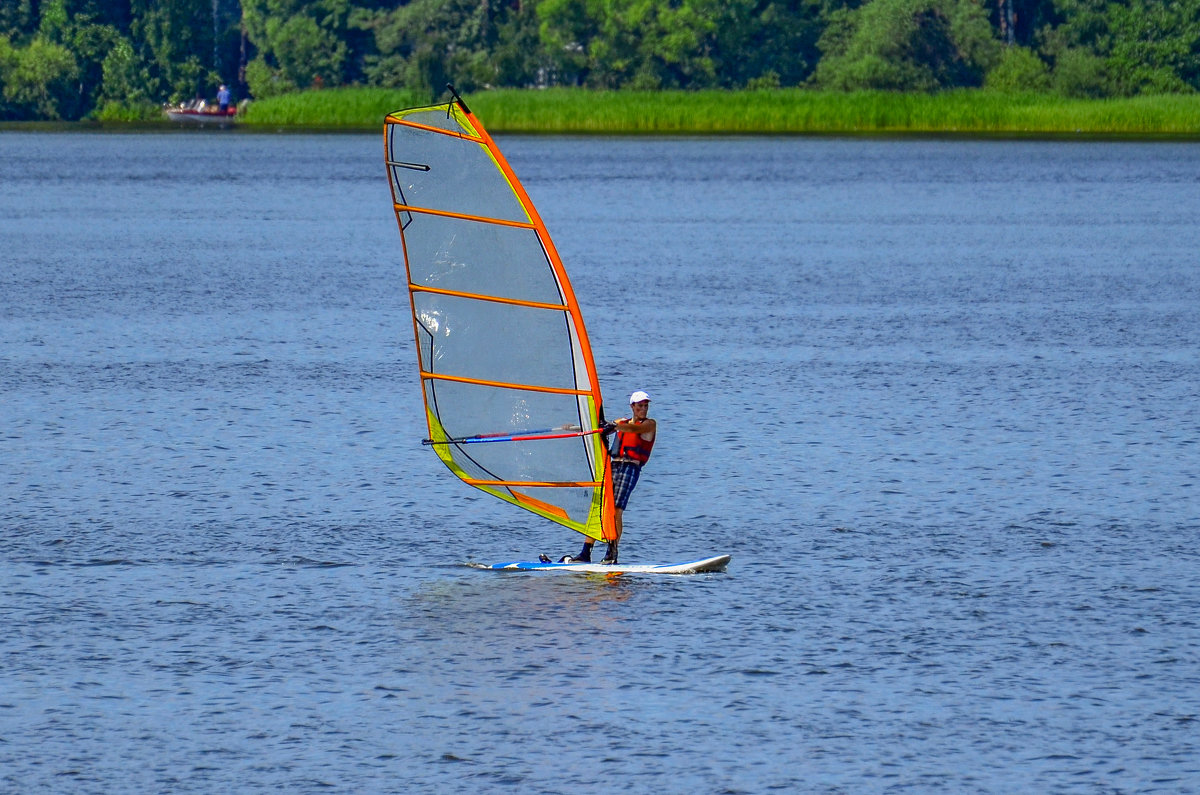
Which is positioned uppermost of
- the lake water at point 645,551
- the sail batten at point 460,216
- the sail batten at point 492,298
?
the sail batten at point 460,216

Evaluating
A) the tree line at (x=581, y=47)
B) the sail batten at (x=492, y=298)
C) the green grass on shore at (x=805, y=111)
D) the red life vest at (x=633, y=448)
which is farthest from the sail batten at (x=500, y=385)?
the tree line at (x=581, y=47)

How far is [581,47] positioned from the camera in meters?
113

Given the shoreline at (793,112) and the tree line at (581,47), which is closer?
the shoreline at (793,112)

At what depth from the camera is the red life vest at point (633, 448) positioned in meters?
16.4

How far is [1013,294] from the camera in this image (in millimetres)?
38469

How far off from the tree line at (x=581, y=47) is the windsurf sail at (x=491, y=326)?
292 feet

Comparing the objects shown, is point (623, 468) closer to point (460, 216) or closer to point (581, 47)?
point (460, 216)

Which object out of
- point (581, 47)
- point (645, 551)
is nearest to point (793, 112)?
point (581, 47)

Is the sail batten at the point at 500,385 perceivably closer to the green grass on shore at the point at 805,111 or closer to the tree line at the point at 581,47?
the green grass on shore at the point at 805,111

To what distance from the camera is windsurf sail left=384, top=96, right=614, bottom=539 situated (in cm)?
1639

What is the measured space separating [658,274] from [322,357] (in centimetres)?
1411

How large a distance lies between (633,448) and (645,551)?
1460 mm

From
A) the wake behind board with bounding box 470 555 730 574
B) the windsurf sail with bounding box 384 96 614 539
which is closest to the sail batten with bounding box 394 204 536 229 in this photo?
the windsurf sail with bounding box 384 96 614 539

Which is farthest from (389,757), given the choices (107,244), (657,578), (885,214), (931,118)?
(931,118)
